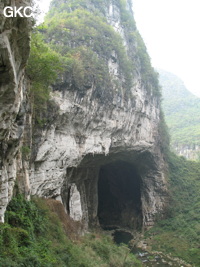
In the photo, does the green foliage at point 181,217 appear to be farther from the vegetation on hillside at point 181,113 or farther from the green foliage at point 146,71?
the vegetation on hillside at point 181,113

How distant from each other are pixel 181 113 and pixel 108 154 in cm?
4298

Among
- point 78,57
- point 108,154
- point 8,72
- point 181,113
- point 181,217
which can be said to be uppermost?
point 181,113

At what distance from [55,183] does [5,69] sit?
982 cm

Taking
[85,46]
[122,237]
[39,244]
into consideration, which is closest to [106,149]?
[85,46]

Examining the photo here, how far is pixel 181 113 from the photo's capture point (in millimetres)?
58281

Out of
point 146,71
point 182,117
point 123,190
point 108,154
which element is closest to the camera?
point 108,154

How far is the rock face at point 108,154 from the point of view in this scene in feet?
46.1

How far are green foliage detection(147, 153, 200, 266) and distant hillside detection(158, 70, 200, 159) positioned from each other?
10299 millimetres

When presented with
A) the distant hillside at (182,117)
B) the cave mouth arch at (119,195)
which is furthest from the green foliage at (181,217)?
the distant hillside at (182,117)

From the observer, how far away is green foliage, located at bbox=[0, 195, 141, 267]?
651cm

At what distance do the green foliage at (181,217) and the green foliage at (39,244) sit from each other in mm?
6690

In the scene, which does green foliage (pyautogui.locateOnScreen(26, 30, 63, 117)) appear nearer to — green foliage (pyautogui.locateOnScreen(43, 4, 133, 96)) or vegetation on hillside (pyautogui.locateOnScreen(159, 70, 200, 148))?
green foliage (pyautogui.locateOnScreen(43, 4, 133, 96))

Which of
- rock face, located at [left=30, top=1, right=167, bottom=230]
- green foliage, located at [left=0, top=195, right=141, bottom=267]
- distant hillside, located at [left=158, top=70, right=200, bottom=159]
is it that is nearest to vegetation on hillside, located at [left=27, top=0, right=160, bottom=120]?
rock face, located at [left=30, top=1, right=167, bottom=230]

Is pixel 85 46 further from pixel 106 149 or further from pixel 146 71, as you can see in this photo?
pixel 146 71
